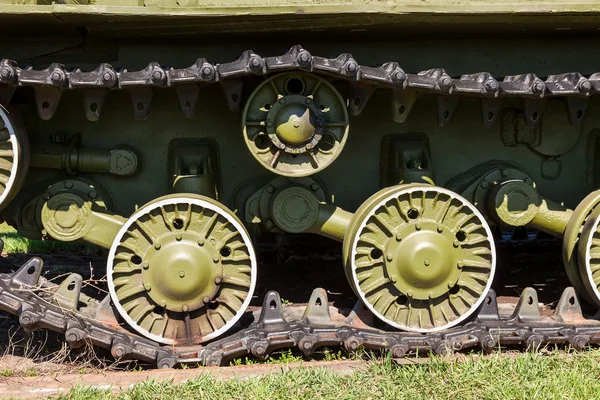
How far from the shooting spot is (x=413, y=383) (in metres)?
4.47

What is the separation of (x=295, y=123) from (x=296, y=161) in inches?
12.1

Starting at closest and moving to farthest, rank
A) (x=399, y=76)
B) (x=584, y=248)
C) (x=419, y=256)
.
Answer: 1. (x=399, y=76)
2. (x=419, y=256)
3. (x=584, y=248)

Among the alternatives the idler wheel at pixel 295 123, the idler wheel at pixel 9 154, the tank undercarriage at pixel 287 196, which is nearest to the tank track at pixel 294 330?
the tank undercarriage at pixel 287 196

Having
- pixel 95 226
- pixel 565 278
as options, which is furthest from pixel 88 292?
pixel 565 278

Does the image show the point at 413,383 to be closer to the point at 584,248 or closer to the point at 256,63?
the point at 584,248

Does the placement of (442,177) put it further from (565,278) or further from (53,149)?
(53,149)

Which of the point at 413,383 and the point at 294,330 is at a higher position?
the point at 294,330

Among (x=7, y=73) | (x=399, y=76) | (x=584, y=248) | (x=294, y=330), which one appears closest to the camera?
(x=7, y=73)

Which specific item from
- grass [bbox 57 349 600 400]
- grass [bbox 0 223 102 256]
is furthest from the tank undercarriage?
grass [bbox 0 223 102 256]

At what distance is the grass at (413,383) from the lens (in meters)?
4.30

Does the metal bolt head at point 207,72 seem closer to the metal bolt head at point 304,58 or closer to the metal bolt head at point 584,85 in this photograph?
the metal bolt head at point 304,58

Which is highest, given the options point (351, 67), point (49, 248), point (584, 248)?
point (351, 67)

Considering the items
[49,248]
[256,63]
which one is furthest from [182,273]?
[49,248]

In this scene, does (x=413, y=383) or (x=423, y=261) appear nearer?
(x=413, y=383)
